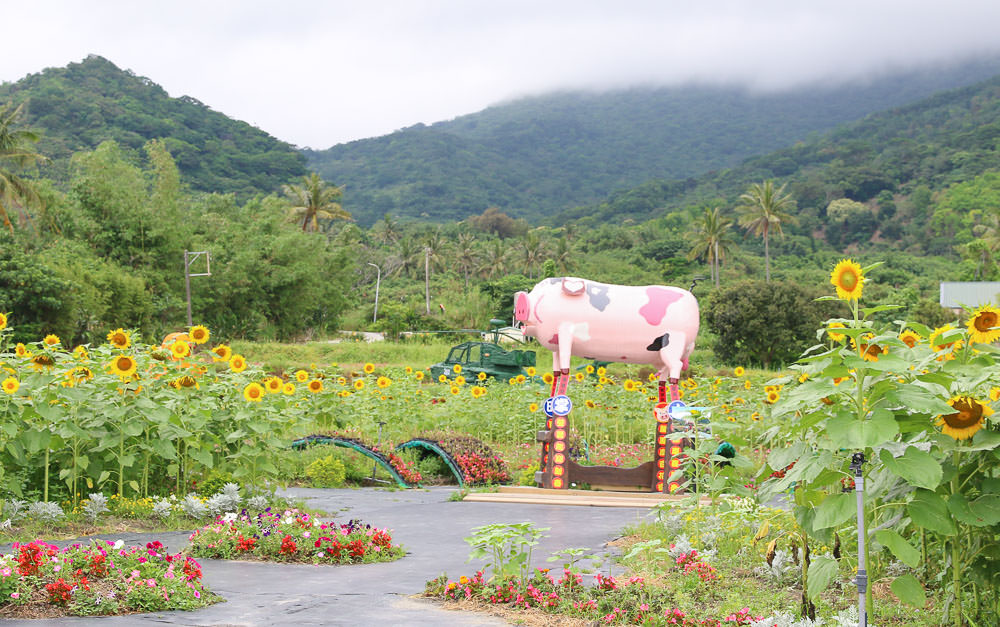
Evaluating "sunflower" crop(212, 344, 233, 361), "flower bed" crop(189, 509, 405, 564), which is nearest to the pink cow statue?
"sunflower" crop(212, 344, 233, 361)

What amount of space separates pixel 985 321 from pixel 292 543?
4.28 m

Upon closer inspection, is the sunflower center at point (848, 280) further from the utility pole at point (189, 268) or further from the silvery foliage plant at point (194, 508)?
the utility pole at point (189, 268)

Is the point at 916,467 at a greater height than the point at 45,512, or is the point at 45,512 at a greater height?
the point at 916,467

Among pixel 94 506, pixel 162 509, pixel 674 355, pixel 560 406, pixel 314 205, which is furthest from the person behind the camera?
pixel 314 205

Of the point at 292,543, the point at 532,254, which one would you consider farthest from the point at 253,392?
the point at 532,254

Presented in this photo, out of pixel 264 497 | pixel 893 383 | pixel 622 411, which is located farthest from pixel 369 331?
pixel 893 383

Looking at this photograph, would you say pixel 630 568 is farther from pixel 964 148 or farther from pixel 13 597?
pixel 964 148

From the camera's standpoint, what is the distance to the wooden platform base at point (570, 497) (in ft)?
29.4

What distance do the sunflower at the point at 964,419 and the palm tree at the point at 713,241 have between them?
56.9 metres

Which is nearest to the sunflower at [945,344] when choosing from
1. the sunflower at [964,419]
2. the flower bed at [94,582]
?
the sunflower at [964,419]

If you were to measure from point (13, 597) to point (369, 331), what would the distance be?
57.5 m

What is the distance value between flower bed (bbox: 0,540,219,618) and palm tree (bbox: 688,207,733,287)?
5656cm

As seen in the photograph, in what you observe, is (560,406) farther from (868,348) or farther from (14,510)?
(868,348)

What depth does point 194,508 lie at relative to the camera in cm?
711
